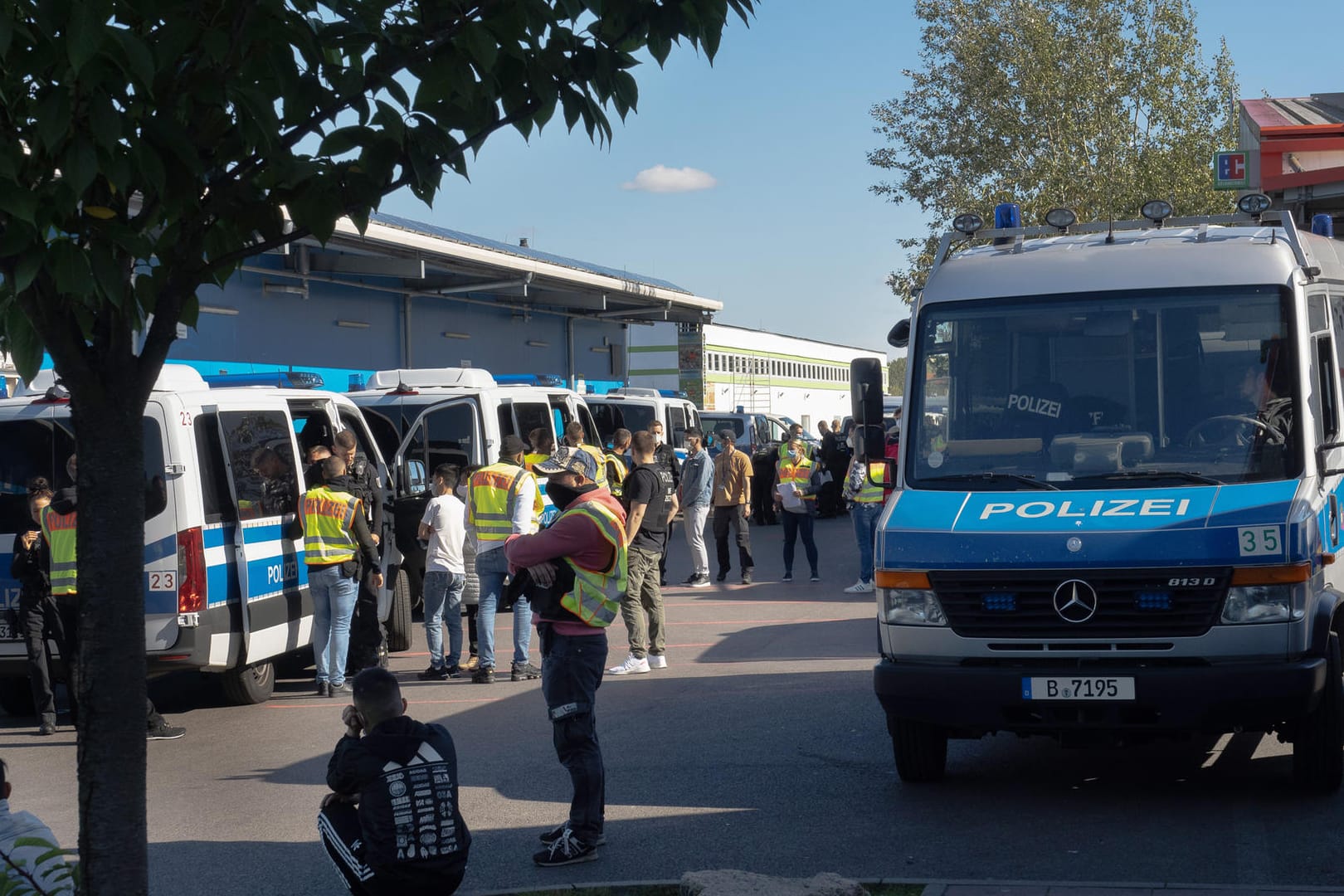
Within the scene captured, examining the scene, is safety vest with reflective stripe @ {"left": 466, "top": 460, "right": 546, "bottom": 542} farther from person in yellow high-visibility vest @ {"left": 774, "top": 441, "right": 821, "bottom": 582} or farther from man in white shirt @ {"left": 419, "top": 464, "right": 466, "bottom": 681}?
person in yellow high-visibility vest @ {"left": 774, "top": 441, "right": 821, "bottom": 582}

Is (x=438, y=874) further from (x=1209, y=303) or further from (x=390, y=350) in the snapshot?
(x=390, y=350)

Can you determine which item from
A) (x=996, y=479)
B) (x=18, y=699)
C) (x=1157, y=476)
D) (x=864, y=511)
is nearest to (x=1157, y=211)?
(x=1157, y=476)

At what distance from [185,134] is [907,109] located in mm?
37659

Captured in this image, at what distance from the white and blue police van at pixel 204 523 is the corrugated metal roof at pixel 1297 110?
12.3 meters

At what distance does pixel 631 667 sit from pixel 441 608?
5.36 ft

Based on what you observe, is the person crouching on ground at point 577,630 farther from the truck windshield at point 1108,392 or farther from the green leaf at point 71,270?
the green leaf at point 71,270

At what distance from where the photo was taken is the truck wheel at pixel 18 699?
11188 millimetres

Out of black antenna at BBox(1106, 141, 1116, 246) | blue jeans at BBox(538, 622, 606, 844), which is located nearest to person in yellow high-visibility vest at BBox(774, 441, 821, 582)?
blue jeans at BBox(538, 622, 606, 844)

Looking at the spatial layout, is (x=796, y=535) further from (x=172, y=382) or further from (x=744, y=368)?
(x=744, y=368)

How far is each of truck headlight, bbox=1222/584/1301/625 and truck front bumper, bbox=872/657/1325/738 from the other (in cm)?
20

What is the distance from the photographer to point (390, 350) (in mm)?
27469

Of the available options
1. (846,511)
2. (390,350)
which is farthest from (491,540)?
(846,511)

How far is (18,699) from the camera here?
11.3 metres

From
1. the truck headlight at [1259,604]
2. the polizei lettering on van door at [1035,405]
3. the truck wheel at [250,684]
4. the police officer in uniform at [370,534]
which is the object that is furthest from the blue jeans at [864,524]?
the truck headlight at [1259,604]
